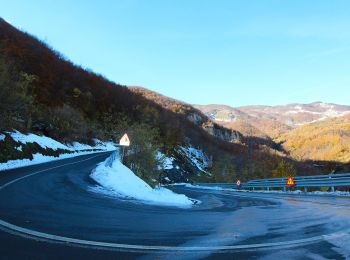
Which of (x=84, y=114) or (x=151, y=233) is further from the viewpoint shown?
(x=84, y=114)

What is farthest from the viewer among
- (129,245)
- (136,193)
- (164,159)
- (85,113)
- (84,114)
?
(85,113)

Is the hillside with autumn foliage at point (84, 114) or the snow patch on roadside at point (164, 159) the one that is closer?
the hillside with autumn foliage at point (84, 114)

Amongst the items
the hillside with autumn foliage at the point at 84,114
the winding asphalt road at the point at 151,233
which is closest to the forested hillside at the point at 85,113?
the hillside with autumn foliage at the point at 84,114

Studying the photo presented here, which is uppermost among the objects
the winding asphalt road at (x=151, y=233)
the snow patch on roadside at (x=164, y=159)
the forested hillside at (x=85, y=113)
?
the forested hillside at (x=85, y=113)

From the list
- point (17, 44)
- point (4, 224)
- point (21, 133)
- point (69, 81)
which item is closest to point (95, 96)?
point (69, 81)

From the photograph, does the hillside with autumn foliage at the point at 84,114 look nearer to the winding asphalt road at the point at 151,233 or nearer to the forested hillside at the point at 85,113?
the forested hillside at the point at 85,113

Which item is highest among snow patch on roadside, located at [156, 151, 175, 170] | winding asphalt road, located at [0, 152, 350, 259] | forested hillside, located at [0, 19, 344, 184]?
forested hillside, located at [0, 19, 344, 184]

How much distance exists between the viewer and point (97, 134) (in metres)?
91.2

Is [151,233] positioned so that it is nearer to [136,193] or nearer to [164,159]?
[136,193]

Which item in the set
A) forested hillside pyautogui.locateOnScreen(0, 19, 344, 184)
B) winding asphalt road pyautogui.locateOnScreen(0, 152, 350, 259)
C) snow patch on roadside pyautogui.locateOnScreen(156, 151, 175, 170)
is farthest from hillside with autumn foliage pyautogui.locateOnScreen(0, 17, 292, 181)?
winding asphalt road pyautogui.locateOnScreen(0, 152, 350, 259)

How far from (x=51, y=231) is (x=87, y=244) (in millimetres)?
1116

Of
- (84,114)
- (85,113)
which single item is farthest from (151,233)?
(85,113)

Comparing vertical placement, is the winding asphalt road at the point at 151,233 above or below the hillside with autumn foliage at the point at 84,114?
below

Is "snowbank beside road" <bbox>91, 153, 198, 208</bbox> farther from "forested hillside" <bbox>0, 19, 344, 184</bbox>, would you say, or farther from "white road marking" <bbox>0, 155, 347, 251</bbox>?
"forested hillside" <bbox>0, 19, 344, 184</bbox>
